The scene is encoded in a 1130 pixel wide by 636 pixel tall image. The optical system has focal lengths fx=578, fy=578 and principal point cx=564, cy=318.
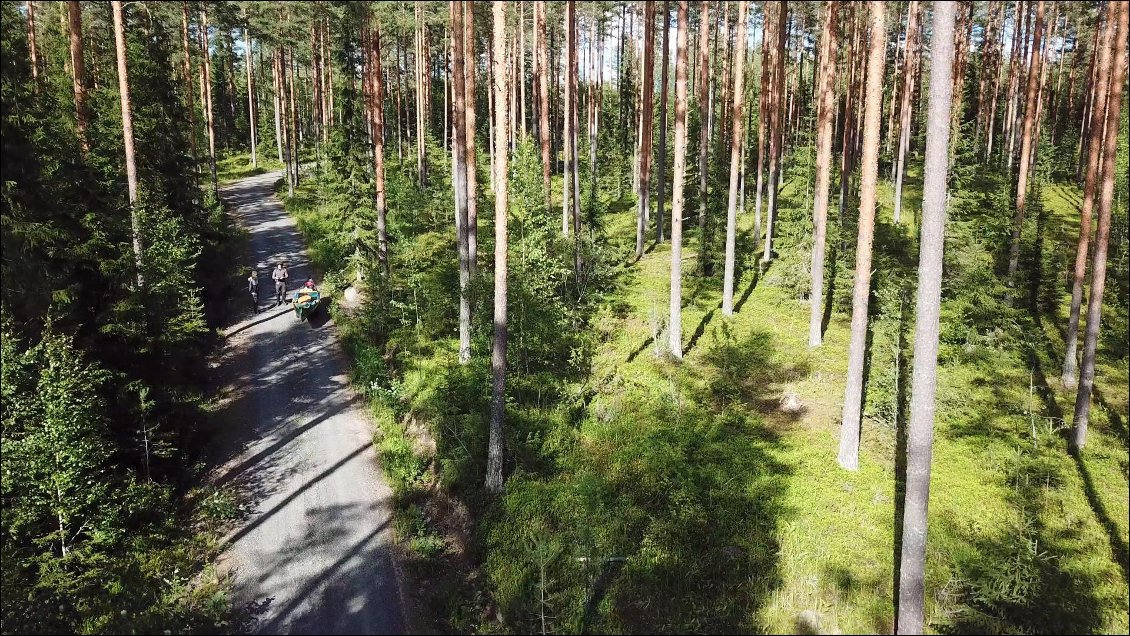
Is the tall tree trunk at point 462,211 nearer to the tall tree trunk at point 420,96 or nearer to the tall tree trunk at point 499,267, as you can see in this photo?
the tall tree trunk at point 499,267

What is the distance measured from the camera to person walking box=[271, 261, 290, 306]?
2416 cm

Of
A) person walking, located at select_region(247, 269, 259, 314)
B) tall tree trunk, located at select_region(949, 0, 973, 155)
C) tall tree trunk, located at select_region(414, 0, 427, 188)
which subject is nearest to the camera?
person walking, located at select_region(247, 269, 259, 314)

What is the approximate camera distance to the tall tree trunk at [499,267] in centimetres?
1190

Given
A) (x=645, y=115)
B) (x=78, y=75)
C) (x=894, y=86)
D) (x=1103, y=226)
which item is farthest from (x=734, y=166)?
(x=894, y=86)

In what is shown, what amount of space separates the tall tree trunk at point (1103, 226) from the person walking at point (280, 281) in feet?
86.8

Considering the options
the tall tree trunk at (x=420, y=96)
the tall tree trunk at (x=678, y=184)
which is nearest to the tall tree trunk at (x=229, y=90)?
the tall tree trunk at (x=420, y=96)

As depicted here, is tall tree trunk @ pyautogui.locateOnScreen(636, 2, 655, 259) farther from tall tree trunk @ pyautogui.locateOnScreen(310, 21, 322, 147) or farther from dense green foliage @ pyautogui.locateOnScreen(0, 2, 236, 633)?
tall tree trunk @ pyautogui.locateOnScreen(310, 21, 322, 147)

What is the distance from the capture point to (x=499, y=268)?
12.7 meters

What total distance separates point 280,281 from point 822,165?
21104mm

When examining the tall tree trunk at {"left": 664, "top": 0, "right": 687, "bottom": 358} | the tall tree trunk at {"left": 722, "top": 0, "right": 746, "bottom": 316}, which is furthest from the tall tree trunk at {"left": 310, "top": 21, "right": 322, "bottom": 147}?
the tall tree trunk at {"left": 664, "top": 0, "right": 687, "bottom": 358}

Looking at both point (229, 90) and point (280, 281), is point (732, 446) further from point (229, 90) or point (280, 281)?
point (229, 90)

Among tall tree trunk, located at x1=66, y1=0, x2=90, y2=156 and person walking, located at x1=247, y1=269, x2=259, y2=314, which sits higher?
tall tree trunk, located at x1=66, y1=0, x2=90, y2=156

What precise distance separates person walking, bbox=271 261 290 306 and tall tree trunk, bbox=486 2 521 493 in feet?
49.8

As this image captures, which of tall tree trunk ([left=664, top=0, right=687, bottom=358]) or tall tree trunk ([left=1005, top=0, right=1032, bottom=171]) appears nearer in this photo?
tall tree trunk ([left=664, top=0, right=687, bottom=358])
